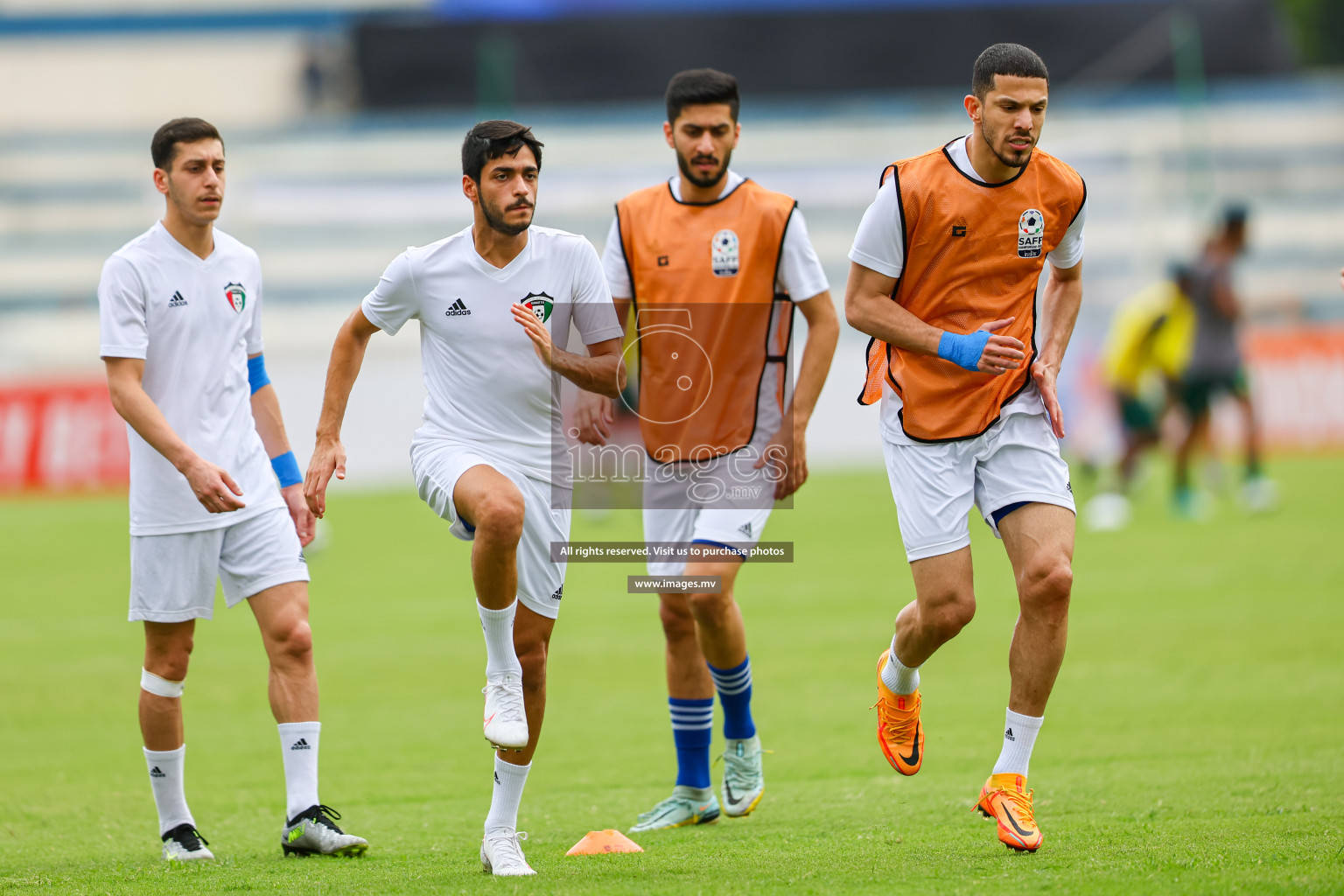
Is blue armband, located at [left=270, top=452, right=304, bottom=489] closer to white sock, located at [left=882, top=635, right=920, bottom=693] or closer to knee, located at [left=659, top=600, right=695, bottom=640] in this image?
knee, located at [left=659, top=600, right=695, bottom=640]

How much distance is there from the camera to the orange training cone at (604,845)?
19.6 feet

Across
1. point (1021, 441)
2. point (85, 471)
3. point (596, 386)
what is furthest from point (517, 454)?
point (85, 471)

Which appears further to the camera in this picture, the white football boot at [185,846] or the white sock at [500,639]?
the white football boot at [185,846]

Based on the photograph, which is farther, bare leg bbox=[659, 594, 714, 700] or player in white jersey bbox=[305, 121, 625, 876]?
bare leg bbox=[659, 594, 714, 700]

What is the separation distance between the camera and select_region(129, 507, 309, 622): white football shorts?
6258mm

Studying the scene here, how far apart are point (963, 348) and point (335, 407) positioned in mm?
2288

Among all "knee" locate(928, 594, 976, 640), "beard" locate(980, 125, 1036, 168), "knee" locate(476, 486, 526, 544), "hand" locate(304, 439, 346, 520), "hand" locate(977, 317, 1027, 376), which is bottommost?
"knee" locate(928, 594, 976, 640)

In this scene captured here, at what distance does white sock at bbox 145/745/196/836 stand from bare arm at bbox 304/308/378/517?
1271 millimetres

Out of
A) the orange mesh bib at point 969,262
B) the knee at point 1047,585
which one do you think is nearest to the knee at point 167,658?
the orange mesh bib at point 969,262

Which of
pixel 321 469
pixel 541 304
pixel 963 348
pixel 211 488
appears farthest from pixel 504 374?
pixel 963 348

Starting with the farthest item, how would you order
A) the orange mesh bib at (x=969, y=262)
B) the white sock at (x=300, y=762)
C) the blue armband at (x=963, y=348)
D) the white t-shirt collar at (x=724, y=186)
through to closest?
the white t-shirt collar at (x=724, y=186)
the white sock at (x=300, y=762)
the orange mesh bib at (x=969, y=262)
the blue armband at (x=963, y=348)

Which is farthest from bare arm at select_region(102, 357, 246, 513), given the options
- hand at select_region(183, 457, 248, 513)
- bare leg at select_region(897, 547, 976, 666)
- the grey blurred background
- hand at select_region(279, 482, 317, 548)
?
the grey blurred background

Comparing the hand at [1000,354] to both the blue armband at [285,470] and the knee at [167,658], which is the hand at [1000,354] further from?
the knee at [167,658]

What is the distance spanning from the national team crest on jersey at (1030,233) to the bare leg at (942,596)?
3.69 ft
